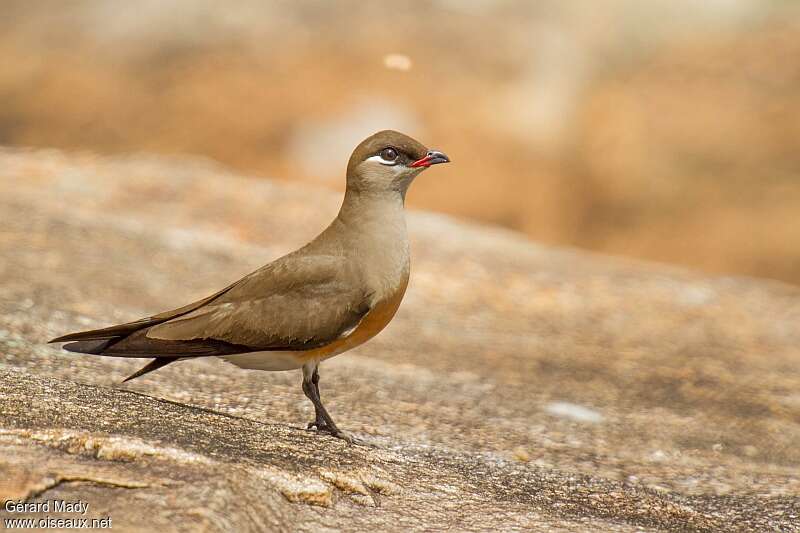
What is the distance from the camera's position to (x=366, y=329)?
15.2ft

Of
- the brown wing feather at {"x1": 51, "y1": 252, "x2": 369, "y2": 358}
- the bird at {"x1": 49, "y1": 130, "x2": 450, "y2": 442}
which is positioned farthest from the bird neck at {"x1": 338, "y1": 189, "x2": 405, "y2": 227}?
the brown wing feather at {"x1": 51, "y1": 252, "x2": 369, "y2": 358}

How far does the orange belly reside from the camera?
181 inches

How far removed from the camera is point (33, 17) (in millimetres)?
13312

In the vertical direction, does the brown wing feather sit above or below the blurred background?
below

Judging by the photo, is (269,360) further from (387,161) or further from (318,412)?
(387,161)

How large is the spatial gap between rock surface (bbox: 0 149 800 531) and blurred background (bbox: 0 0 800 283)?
0.79m

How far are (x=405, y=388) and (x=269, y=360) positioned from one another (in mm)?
1817

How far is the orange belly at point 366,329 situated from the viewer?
4605 mm

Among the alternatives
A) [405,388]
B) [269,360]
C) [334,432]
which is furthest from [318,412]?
[405,388]

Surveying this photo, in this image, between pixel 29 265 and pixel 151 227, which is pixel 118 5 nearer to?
pixel 151 227

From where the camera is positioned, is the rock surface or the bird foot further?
the bird foot

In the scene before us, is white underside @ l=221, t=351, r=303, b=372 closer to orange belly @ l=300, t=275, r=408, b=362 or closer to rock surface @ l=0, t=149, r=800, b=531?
orange belly @ l=300, t=275, r=408, b=362

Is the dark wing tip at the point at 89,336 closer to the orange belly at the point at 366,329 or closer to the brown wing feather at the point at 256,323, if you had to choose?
the brown wing feather at the point at 256,323

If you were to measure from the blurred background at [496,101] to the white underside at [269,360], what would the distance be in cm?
690
